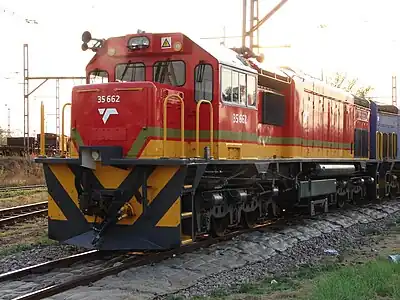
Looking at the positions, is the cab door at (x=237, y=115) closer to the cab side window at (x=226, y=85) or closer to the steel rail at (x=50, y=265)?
the cab side window at (x=226, y=85)

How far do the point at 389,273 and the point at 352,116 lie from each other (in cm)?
1050

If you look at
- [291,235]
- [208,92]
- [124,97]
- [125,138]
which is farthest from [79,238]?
[291,235]

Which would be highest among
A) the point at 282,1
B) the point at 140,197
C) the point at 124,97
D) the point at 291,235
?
the point at 282,1

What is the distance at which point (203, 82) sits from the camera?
31.3 ft

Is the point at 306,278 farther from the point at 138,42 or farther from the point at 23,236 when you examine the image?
the point at 23,236

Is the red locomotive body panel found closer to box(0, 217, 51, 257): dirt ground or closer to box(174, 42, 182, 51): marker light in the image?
box(174, 42, 182, 51): marker light

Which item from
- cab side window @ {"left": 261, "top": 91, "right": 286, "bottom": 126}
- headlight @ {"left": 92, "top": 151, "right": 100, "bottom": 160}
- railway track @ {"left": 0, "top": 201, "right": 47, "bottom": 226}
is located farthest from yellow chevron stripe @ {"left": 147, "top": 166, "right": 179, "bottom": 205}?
railway track @ {"left": 0, "top": 201, "right": 47, "bottom": 226}

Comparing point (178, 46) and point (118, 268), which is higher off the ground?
point (178, 46)

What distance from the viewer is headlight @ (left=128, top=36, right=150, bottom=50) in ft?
31.6

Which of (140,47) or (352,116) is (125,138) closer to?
(140,47)

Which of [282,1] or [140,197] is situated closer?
[140,197]

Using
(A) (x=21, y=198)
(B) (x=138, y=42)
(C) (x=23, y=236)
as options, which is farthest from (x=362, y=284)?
(A) (x=21, y=198)

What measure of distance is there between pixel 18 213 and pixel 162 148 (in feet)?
27.1

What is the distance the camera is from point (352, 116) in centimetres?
1717
